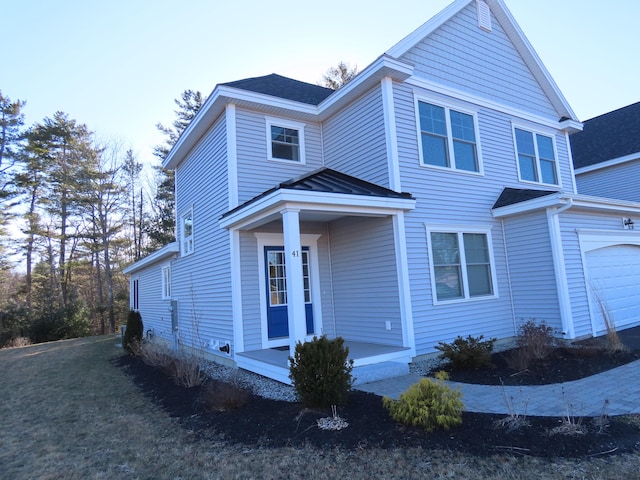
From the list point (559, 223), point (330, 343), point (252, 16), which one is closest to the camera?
point (330, 343)

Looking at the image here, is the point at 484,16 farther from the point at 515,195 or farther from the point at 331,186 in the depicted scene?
the point at 331,186

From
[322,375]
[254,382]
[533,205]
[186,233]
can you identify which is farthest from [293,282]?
[186,233]

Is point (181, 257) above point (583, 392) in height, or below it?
above

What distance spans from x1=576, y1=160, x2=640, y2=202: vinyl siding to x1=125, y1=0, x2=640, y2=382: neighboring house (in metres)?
5.03

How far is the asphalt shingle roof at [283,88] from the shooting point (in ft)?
29.0

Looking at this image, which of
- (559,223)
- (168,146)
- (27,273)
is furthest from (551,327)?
(27,273)

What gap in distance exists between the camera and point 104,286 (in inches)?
1075

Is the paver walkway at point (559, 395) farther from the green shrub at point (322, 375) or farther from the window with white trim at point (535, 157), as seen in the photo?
the window with white trim at point (535, 157)

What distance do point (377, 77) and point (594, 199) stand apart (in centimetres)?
568

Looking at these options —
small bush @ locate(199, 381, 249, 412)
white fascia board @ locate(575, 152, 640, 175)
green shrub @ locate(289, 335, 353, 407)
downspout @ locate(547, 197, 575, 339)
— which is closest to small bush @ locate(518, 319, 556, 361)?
downspout @ locate(547, 197, 575, 339)

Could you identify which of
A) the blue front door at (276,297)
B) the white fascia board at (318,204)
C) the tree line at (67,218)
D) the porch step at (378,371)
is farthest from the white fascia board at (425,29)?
the tree line at (67,218)

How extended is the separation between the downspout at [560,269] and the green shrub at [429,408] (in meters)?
5.29

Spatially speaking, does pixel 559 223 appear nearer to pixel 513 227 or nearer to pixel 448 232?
pixel 513 227

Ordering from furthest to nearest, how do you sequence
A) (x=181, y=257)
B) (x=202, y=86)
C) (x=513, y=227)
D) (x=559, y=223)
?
(x=202, y=86) < (x=181, y=257) < (x=513, y=227) < (x=559, y=223)
